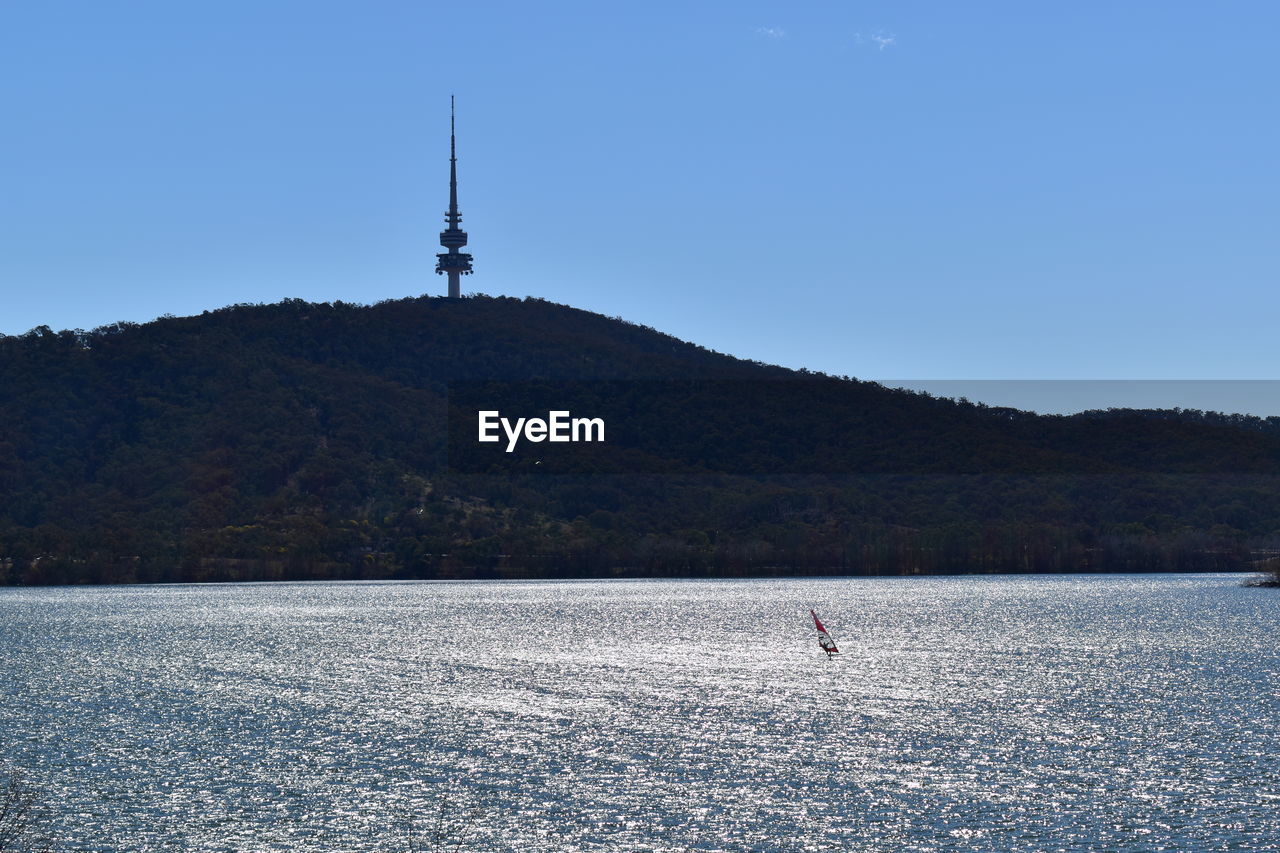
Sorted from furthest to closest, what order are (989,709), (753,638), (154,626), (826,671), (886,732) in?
(154,626) < (753,638) < (826,671) < (989,709) < (886,732)

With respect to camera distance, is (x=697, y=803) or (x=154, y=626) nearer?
(x=697, y=803)

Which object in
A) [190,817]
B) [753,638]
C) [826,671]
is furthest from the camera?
[753,638]

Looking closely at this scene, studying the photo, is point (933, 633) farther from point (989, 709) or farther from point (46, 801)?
point (46, 801)

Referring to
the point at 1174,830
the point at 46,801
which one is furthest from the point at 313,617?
the point at 1174,830

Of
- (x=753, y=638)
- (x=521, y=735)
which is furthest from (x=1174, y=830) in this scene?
(x=753, y=638)

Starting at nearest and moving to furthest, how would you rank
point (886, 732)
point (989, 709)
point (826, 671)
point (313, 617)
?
point (886, 732)
point (989, 709)
point (826, 671)
point (313, 617)

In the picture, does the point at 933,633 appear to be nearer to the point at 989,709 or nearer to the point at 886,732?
the point at 989,709
